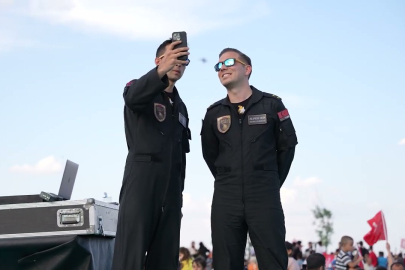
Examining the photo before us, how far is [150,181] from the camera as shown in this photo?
4.61 metres

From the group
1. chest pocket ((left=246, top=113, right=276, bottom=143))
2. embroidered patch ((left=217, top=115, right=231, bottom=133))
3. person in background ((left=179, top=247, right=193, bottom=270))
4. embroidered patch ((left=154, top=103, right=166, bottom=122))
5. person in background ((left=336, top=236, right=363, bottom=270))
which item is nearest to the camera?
embroidered patch ((left=154, top=103, right=166, bottom=122))

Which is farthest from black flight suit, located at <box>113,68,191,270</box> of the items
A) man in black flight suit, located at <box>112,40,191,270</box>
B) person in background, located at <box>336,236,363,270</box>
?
person in background, located at <box>336,236,363,270</box>

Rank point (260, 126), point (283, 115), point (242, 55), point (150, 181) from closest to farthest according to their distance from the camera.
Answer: point (150, 181), point (260, 126), point (283, 115), point (242, 55)

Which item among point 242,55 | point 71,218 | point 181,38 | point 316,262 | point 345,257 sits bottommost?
point 316,262

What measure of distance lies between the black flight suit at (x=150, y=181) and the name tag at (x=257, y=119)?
2.14 feet

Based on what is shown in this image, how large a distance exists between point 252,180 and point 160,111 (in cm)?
92

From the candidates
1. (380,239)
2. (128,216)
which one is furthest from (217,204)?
(380,239)

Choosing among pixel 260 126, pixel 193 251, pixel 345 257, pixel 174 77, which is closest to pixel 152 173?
pixel 174 77

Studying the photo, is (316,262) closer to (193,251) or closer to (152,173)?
(152,173)

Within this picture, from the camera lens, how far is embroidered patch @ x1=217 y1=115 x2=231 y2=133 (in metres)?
5.36

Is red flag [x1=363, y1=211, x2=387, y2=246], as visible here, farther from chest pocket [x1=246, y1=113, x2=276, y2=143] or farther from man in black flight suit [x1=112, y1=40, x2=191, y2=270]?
man in black flight suit [x1=112, y1=40, x2=191, y2=270]

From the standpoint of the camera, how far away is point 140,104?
4.64 metres

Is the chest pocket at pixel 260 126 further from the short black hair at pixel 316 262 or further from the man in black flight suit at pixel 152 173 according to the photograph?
the short black hair at pixel 316 262

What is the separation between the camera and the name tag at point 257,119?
5285 millimetres
